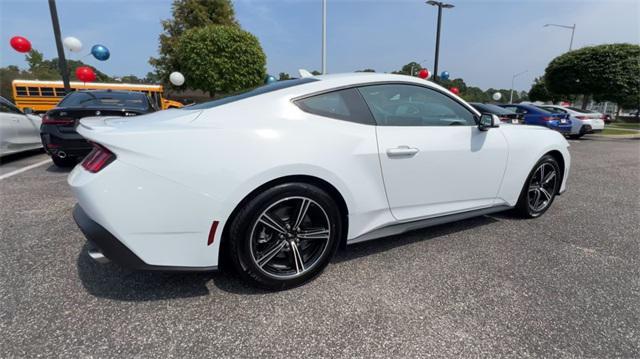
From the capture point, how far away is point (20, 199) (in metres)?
3.70

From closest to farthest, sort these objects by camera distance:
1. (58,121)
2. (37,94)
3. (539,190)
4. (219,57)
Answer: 1. (539,190)
2. (58,121)
3. (37,94)
4. (219,57)

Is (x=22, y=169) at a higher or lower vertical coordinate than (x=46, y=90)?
lower

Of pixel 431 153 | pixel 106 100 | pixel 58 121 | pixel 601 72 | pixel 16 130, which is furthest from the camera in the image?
pixel 601 72

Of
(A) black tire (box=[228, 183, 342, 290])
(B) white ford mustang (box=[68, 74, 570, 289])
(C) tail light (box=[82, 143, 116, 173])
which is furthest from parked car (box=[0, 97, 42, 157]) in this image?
(A) black tire (box=[228, 183, 342, 290])

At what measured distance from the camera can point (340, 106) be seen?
213 cm

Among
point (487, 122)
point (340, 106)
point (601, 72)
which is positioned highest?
point (601, 72)

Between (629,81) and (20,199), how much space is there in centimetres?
2866

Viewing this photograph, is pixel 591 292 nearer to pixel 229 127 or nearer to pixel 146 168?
pixel 229 127

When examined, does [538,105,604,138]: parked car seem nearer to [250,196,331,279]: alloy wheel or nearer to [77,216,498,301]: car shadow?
[250,196,331,279]: alloy wheel

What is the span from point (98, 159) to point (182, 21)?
116ft

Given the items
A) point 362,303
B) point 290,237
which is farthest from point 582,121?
point 290,237

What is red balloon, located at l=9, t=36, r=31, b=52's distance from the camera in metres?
12.1

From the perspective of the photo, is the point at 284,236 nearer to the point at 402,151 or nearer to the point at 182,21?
the point at 402,151

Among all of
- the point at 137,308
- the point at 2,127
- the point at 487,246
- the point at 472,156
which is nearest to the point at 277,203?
the point at 137,308
